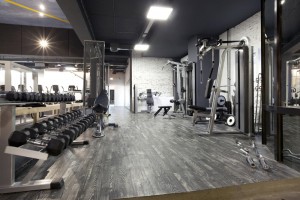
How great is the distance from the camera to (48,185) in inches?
55.1

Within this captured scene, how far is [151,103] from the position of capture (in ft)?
27.2

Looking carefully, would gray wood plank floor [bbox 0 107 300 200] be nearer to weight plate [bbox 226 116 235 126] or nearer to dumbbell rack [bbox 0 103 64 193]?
dumbbell rack [bbox 0 103 64 193]

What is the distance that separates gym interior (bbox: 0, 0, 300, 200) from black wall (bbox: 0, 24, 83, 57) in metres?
0.03

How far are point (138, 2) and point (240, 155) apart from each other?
3.81 metres

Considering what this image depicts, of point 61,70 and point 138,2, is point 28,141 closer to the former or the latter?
point 138,2

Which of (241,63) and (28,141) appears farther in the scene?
(241,63)

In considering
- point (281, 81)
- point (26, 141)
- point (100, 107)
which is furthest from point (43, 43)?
point (281, 81)

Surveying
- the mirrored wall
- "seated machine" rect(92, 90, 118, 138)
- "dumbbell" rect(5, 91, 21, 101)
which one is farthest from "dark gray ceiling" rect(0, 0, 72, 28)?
the mirrored wall

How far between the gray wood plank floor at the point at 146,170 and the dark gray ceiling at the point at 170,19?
324 centimetres

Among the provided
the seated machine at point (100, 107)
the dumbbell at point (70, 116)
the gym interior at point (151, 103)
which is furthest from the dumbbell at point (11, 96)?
the seated machine at point (100, 107)

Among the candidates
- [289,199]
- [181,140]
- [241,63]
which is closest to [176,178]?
[289,199]

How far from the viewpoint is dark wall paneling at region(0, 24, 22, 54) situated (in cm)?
641

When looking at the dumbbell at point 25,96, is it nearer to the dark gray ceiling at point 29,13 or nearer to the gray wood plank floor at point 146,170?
the gray wood plank floor at point 146,170

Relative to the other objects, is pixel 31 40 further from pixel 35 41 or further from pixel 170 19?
pixel 170 19
